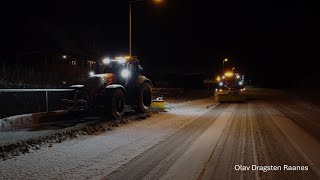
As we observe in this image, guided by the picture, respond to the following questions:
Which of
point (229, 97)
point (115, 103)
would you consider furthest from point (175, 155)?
point (229, 97)

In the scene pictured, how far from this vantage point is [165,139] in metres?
11.5

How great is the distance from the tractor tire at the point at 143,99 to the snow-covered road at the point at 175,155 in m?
4.97

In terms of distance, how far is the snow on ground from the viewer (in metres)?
7.58

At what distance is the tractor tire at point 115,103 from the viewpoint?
16.2 meters

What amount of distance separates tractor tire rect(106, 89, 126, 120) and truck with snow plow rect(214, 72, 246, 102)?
16.4m

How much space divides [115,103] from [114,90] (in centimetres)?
60

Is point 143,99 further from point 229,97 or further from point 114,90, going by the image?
point 229,97

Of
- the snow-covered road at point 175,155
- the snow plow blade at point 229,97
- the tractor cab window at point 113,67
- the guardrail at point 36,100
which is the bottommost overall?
the snow-covered road at point 175,155

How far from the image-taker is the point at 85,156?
918 cm

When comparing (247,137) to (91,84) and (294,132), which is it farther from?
(91,84)

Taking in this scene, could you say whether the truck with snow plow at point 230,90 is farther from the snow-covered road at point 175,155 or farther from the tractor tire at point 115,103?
the snow-covered road at point 175,155

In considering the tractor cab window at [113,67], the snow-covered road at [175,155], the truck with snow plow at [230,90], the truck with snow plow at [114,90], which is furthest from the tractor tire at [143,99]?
the truck with snow plow at [230,90]

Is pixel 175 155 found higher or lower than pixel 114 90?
lower

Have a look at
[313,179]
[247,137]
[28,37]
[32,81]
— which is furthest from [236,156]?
[28,37]
